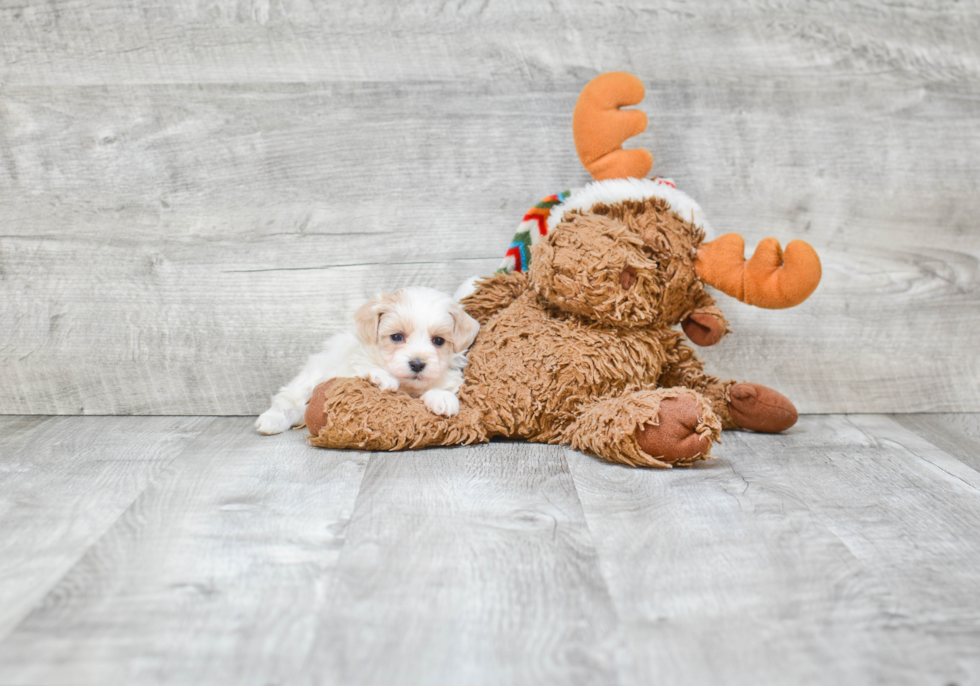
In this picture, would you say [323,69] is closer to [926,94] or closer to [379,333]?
[379,333]

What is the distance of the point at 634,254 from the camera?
138cm

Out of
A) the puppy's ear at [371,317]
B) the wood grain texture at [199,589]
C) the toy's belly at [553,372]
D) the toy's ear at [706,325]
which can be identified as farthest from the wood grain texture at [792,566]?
the puppy's ear at [371,317]

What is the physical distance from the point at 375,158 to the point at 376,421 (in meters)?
0.65

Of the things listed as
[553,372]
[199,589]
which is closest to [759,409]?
[553,372]

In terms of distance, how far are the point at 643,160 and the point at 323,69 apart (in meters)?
0.74

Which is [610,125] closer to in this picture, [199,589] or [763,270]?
[763,270]

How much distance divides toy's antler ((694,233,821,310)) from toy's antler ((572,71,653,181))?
8.6 inches

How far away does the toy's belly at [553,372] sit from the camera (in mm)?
1429

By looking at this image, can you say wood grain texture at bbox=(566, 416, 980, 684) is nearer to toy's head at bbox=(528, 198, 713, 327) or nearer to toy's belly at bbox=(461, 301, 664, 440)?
toy's belly at bbox=(461, 301, 664, 440)

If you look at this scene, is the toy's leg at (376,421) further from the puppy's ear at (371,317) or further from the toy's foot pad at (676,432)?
the toy's foot pad at (676,432)

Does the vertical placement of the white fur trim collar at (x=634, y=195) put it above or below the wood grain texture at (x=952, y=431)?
above

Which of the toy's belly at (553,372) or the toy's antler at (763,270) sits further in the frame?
the toy's belly at (553,372)

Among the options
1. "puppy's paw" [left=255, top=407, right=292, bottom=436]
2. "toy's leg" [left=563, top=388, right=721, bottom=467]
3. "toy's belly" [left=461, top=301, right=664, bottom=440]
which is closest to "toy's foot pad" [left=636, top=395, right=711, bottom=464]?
"toy's leg" [left=563, top=388, right=721, bottom=467]

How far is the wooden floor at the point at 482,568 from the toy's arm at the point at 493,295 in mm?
324
